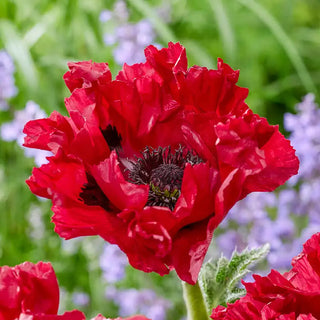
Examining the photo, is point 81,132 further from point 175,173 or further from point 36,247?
point 36,247

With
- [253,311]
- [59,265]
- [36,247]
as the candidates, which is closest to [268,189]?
[253,311]

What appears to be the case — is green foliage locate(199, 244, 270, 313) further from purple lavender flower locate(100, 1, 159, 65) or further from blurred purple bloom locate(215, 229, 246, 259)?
purple lavender flower locate(100, 1, 159, 65)

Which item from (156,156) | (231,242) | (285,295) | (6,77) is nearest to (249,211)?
(231,242)

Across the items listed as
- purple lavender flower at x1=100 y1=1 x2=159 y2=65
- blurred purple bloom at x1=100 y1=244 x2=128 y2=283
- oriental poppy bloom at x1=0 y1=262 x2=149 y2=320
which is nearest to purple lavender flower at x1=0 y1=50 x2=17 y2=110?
purple lavender flower at x1=100 y1=1 x2=159 y2=65

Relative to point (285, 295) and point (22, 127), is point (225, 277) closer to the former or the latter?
point (285, 295)

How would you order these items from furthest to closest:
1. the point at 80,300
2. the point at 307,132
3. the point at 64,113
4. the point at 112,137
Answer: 1. the point at 64,113
2. the point at 80,300
3. the point at 307,132
4. the point at 112,137

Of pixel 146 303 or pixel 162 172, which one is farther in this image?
pixel 146 303

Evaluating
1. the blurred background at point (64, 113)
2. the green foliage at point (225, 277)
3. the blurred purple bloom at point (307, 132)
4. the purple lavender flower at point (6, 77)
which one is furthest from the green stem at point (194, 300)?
the purple lavender flower at point (6, 77)

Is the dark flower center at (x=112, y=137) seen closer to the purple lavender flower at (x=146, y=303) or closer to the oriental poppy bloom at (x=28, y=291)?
the oriental poppy bloom at (x=28, y=291)
